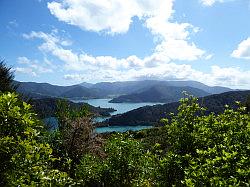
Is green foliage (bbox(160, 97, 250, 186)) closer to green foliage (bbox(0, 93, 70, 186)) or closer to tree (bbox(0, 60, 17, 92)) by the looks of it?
green foliage (bbox(0, 93, 70, 186))

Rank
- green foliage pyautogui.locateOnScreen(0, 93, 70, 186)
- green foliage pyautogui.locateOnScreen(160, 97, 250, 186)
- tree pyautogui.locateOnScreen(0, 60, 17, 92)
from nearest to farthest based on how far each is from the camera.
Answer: green foliage pyautogui.locateOnScreen(0, 93, 70, 186)
green foliage pyautogui.locateOnScreen(160, 97, 250, 186)
tree pyautogui.locateOnScreen(0, 60, 17, 92)

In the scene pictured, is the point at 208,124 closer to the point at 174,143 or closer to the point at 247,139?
the point at 174,143

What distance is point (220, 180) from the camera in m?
6.19

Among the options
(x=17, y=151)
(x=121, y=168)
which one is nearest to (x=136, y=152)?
(x=121, y=168)

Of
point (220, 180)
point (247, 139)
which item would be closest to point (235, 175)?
point (220, 180)

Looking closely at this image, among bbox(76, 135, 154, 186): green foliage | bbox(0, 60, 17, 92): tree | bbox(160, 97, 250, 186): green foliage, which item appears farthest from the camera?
bbox(0, 60, 17, 92): tree

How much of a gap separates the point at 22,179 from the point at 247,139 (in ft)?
16.7

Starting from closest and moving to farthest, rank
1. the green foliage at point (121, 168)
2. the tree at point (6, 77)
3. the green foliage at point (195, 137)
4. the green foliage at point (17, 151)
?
1. the green foliage at point (17, 151)
2. the green foliage at point (195, 137)
3. the green foliage at point (121, 168)
4. the tree at point (6, 77)

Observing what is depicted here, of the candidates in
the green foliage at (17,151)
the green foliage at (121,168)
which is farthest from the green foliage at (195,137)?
the green foliage at (17,151)

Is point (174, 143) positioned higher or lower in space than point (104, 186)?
higher

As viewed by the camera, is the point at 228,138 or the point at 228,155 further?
the point at 228,138

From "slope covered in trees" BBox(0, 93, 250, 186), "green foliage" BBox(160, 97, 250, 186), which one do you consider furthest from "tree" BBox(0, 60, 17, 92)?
"green foliage" BBox(160, 97, 250, 186)

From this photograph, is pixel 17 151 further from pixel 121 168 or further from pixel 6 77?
pixel 6 77

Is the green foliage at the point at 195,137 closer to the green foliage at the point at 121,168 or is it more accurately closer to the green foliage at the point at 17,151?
the green foliage at the point at 121,168
